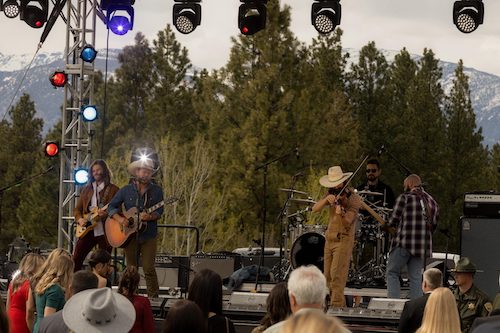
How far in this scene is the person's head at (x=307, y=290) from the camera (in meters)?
7.00

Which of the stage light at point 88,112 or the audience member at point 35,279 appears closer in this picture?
the audience member at point 35,279

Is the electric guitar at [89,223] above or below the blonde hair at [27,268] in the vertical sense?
above

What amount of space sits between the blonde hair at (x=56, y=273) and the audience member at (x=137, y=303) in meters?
0.42

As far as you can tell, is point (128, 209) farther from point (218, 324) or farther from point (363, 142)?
point (363, 142)

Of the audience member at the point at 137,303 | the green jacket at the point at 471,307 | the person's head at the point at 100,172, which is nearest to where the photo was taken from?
the audience member at the point at 137,303

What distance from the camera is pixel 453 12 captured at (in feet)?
53.4

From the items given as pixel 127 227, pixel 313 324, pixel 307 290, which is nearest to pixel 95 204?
pixel 127 227

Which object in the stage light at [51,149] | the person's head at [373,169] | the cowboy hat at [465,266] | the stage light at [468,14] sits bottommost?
the cowboy hat at [465,266]

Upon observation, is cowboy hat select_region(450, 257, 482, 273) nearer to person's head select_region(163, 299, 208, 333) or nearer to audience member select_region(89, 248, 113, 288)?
audience member select_region(89, 248, 113, 288)

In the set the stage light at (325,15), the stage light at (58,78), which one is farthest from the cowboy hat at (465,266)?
the stage light at (58,78)

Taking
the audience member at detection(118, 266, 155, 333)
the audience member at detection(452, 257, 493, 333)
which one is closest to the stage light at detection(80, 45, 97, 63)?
the audience member at detection(452, 257, 493, 333)

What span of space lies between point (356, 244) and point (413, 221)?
2943 millimetres

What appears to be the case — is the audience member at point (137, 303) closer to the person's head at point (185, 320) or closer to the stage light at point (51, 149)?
the person's head at point (185, 320)

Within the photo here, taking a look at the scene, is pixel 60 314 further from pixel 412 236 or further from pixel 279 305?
pixel 412 236
